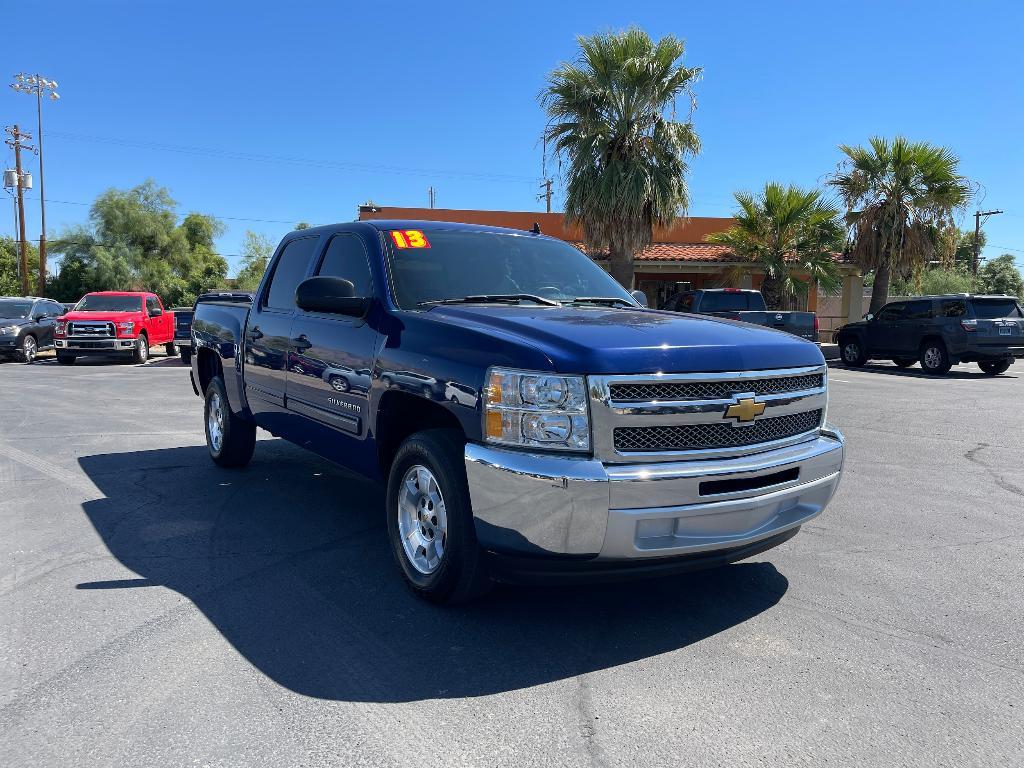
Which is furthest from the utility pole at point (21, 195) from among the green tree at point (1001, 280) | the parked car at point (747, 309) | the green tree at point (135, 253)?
the green tree at point (1001, 280)

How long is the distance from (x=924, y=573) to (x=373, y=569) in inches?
119

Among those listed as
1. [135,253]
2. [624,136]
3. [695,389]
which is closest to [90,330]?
[624,136]

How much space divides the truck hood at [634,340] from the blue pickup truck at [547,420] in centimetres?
1

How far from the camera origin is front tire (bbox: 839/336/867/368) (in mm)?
20281

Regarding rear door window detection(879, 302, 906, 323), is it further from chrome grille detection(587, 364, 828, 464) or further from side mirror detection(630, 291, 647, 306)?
chrome grille detection(587, 364, 828, 464)

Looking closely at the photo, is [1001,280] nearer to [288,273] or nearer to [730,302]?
[730,302]

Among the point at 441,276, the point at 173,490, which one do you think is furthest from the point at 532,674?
the point at 173,490

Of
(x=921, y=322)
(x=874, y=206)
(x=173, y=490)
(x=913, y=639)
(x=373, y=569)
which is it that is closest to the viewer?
(x=913, y=639)

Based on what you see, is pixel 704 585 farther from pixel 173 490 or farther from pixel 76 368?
pixel 76 368

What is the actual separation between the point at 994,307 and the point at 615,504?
1744cm

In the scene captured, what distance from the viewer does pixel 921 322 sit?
18.3 meters

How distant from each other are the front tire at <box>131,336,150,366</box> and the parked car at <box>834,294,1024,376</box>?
18.0 metres

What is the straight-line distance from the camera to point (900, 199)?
23672 mm

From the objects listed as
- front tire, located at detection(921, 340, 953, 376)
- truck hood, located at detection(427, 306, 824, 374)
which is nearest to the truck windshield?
front tire, located at detection(921, 340, 953, 376)
